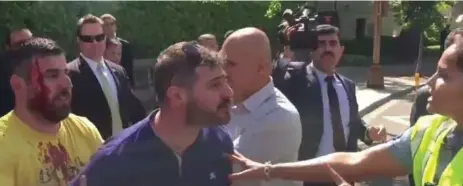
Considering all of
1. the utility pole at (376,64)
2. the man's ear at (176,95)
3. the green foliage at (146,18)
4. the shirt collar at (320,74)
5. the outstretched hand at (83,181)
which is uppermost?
the man's ear at (176,95)

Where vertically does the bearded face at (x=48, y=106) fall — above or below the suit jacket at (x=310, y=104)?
above

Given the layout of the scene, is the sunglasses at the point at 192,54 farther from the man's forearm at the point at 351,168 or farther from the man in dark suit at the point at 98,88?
the man in dark suit at the point at 98,88

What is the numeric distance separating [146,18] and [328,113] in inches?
415

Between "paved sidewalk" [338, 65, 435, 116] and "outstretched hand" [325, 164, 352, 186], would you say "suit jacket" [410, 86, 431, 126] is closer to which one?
"outstretched hand" [325, 164, 352, 186]

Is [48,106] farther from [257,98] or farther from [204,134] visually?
[257,98]

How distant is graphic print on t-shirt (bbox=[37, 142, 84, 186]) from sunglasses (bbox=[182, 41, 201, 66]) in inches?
28.0

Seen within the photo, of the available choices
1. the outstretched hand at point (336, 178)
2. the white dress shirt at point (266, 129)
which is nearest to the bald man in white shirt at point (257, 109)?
the white dress shirt at point (266, 129)

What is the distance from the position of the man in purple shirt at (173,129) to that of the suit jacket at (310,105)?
77.1 inches

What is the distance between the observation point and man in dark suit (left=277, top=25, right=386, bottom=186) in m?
→ 4.57

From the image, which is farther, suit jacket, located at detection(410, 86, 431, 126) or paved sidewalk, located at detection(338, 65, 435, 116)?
paved sidewalk, located at detection(338, 65, 435, 116)

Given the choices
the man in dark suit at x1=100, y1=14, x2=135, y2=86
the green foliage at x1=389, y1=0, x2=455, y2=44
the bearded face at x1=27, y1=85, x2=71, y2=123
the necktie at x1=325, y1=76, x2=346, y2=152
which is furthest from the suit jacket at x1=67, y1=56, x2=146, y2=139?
the green foliage at x1=389, y1=0, x2=455, y2=44

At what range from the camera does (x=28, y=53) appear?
300cm

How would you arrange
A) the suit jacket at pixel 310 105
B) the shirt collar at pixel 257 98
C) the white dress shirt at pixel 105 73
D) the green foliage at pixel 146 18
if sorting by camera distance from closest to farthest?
the shirt collar at pixel 257 98 < the suit jacket at pixel 310 105 < the white dress shirt at pixel 105 73 < the green foliage at pixel 146 18

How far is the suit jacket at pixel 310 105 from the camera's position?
4547 millimetres
